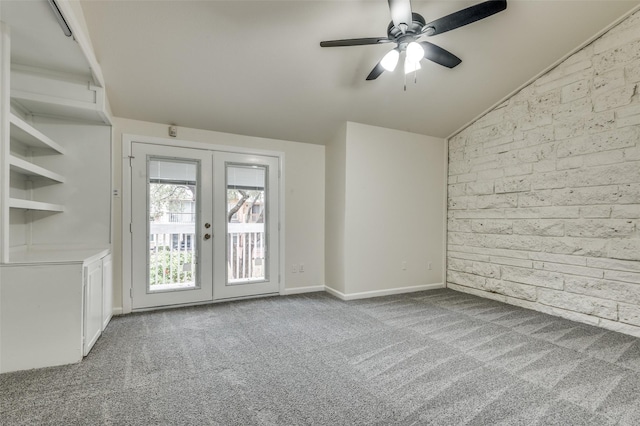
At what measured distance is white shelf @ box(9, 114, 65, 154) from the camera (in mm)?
2199

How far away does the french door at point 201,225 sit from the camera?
3557mm

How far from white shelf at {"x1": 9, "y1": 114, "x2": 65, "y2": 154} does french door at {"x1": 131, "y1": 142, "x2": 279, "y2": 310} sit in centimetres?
75

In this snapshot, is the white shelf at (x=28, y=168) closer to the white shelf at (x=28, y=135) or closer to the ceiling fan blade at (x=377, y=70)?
the white shelf at (x=28, y=135)

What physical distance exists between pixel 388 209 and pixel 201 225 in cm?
259

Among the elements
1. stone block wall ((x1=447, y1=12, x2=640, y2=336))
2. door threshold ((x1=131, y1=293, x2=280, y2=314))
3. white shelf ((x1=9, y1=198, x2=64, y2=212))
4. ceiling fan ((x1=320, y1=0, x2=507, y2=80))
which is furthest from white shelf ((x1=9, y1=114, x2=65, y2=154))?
stone block wall ((x1=447, y1=12, x2=640, y2=336))

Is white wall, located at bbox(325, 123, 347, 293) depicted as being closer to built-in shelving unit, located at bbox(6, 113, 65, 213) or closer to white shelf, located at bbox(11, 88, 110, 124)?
white shelf, located at bbox(11, 88, 110, 124)

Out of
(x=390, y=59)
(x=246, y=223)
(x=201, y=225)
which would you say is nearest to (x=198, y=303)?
(x=201, y=225)

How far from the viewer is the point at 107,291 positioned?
301cm

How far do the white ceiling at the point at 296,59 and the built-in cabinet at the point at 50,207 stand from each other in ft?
1.42

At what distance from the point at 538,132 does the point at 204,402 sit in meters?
4.33

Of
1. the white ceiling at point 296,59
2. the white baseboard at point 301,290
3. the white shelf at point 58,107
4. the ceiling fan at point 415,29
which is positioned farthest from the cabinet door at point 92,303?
the ceiling fan at point 415,29

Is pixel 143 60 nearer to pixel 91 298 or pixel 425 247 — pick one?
pixel 91 298

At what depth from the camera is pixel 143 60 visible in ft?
9.23

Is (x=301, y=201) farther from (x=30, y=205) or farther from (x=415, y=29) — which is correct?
A: (x=30, y=205)
